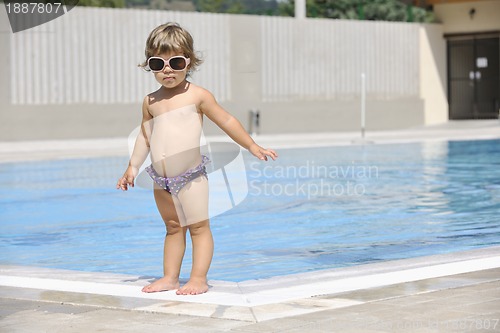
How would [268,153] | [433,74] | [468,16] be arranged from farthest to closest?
1. [433,74]
2. [468,16]
3. [268,153]

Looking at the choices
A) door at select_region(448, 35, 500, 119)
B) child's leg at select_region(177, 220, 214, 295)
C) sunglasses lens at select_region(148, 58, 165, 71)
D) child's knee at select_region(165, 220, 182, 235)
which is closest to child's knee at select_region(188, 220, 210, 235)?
child's leg at select_region(177, 220, 214, 295)

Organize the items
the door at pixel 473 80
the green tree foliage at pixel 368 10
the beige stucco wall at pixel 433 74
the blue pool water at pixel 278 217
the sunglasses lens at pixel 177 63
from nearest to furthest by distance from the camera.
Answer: the sunglasses lens at pixel 177 63, the blue pool water at pixel 278 217, the beige stucco wall at pixel 433 74, the door at pixel 473 80, the green tree foliage at pixel 368 10

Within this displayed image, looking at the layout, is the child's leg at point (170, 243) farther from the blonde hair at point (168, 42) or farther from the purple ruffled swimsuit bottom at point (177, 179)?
the blonde hair at point (168, 42)

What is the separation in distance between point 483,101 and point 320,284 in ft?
123

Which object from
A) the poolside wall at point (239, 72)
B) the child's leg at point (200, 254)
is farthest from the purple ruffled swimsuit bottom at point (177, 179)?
the poolside wall at point (239, 72)

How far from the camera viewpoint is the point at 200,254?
6816mm

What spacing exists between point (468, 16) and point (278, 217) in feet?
93.8

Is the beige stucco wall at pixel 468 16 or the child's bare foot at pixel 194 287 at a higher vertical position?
the beige stucco wall at pixel 468 16

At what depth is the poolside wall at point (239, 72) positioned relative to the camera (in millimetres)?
29906

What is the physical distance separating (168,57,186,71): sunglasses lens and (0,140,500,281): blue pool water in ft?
8.58

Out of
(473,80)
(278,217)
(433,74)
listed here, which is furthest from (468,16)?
(278,217)

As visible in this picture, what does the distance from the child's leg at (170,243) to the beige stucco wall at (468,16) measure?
113 feet

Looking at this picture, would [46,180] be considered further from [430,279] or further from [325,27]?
[325,27]

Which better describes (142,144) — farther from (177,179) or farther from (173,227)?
(173,227)
